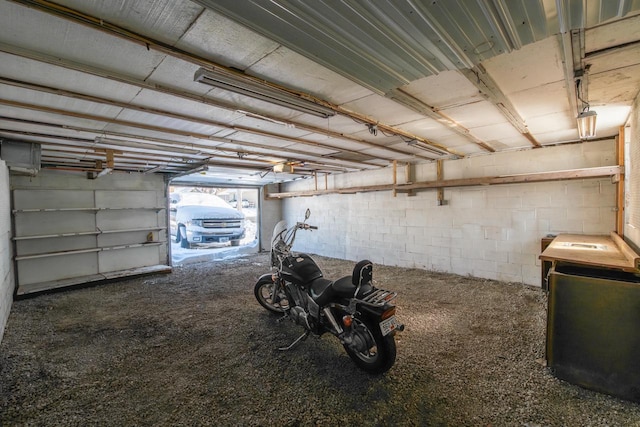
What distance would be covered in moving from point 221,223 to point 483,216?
6821mm

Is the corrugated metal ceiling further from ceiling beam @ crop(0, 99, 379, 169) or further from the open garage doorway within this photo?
the open garage doorway

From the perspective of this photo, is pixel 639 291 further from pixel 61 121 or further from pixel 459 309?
pixel 61 121

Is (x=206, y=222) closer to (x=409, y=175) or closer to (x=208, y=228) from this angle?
(x=208, y=228)

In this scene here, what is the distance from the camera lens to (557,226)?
4.27 m

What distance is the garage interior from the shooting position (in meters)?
1.31

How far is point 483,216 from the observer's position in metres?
4.96

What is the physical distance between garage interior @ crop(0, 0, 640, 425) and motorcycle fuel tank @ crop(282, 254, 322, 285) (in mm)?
609

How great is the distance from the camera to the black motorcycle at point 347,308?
2146 mm

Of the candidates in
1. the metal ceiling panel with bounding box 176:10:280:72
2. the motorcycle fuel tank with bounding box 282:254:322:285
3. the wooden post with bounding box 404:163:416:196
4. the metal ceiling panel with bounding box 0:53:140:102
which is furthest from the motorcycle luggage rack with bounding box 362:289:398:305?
the wooden post with bounding box 404:163:416:196

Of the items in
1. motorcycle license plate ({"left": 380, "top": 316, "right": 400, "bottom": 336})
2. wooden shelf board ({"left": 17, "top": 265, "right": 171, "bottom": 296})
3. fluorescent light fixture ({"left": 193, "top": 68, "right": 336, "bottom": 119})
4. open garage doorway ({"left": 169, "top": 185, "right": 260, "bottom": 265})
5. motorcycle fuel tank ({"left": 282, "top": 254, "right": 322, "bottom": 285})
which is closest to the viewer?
fluorescent light fixture ({"left": 193, "top": 68, "right": 336, "bottom": 119})

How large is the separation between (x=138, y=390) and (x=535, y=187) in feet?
18.2

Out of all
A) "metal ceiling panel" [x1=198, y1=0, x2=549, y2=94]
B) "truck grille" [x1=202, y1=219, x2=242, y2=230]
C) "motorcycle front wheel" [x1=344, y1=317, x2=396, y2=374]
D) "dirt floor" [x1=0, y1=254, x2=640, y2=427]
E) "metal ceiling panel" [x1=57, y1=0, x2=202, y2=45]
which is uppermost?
"metal ceiling panel" [x1=57, y1=0, x2=202, y2=45]

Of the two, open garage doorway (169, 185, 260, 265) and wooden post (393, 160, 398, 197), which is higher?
wooden post (393, 160, 398, 197)

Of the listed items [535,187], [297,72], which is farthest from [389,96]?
[535,187]
